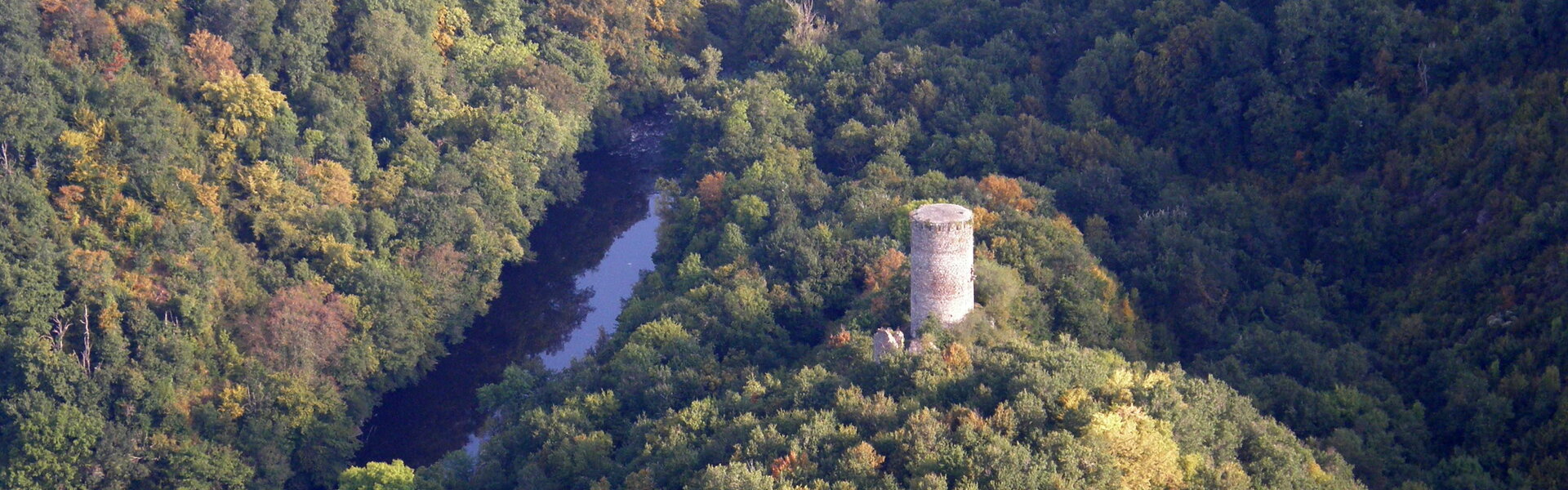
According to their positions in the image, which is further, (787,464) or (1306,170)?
(1306,170)

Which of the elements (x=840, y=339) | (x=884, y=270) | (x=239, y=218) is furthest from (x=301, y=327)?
(x=884, y=270)

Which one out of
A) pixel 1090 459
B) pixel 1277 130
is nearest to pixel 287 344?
pixel 1090 459

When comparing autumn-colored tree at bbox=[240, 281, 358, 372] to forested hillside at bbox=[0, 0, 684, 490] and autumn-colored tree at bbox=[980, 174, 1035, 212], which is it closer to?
forested hillside at bbox=[0, 0, 684, 490]

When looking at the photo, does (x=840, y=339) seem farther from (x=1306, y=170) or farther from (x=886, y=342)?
(x=1306, y=170)

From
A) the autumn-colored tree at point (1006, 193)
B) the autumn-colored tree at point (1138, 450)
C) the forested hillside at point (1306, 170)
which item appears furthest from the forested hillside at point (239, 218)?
the autumn-colored tree at point (1138, 450)

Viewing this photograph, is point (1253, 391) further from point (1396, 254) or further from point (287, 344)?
point (287, 344)

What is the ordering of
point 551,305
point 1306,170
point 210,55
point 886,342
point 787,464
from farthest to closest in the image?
1. point 551,305
2. point 210,55
3. point 1306,170
4. point 886,342
5. point 787,464

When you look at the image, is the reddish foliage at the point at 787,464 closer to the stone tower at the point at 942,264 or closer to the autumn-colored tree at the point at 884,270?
the stone tower at the point at 942,264
